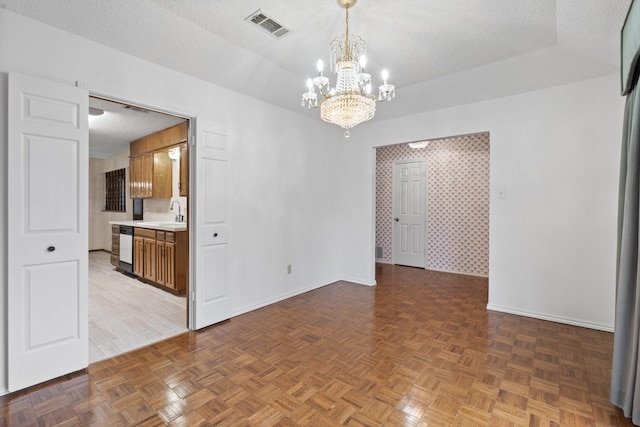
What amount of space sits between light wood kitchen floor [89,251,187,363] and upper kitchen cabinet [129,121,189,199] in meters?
1.65

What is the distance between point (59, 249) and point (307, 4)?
2.55 m

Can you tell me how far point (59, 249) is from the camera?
2.29 metres

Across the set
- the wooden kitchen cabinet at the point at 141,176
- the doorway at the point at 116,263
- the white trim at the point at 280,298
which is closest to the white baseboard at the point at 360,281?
the white trim at the point at 280,298

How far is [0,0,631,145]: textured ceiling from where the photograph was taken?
7.41ft

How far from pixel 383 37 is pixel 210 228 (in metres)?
2.46

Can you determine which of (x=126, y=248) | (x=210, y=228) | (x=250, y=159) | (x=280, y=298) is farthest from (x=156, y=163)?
(x=280, y=298)

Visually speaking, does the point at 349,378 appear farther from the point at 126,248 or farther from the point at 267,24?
the point at 126,248

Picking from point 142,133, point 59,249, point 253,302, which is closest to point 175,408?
point 59,249

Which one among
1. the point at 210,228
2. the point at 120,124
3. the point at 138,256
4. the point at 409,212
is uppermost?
the point at 120,124

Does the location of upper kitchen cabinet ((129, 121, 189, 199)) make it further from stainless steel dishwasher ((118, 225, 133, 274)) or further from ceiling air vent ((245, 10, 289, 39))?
ceiling air vent ((245, 10, 289, 39))

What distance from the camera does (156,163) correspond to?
562 centimetres

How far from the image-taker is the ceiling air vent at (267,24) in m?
2.43

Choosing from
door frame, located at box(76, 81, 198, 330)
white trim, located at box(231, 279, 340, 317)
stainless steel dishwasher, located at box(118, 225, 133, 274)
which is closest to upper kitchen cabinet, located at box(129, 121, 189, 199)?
stainless steel dishwasher, located at box(118, 225, 133, 274)

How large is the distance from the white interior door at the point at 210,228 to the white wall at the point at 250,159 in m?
0.15
